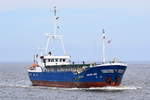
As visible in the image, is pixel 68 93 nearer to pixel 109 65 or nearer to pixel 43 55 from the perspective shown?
pixel 109 65

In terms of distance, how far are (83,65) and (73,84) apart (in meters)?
3.57

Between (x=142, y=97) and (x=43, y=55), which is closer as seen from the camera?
(x=142, y=97)

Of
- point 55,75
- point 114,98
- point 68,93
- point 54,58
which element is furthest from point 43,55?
point 114,98

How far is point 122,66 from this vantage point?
221 ft

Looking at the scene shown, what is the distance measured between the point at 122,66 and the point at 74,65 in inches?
315

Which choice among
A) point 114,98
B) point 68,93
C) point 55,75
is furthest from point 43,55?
point 114,98

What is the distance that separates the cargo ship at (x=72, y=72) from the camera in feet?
220

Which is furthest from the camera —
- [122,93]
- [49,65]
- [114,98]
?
[49,65]

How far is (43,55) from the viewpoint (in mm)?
80562

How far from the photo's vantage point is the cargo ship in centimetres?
6694

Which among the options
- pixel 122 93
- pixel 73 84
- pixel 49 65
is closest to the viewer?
pixel 122 93

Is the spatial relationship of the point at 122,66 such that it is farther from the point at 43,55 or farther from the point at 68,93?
the point at 43,55

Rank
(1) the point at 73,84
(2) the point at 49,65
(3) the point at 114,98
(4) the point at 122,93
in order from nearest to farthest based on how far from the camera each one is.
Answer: (3) the point at 114,98 < (4) the point at 122,93 < (1) the point at 73,84 < (2) the point at 49,65

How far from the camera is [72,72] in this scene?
70.1 meters
